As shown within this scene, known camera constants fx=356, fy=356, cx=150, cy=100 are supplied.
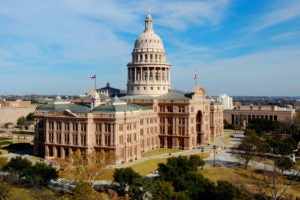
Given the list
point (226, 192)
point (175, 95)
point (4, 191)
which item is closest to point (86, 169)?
point (4, 191)

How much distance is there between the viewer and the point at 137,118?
10100 centimetres

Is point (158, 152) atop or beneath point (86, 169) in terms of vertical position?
beneath

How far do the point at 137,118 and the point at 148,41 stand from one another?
132 ft

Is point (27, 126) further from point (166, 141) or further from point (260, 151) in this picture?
point (260, 151)

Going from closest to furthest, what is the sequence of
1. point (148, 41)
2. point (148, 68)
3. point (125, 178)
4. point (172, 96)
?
point (125, 178) → point (172, 96) → point (148, 68) → point (148, 41)

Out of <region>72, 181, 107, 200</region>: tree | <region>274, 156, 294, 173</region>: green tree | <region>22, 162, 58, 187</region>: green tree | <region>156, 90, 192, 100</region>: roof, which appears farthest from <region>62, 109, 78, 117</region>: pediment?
<region>274, 156, 294, 173</region>: green tree

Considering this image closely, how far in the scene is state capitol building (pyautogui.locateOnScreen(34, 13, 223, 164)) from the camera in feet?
308

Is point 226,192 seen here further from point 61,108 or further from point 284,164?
point 61,108

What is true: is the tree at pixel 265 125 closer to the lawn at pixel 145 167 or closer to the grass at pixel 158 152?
the grass at pixel 158 152

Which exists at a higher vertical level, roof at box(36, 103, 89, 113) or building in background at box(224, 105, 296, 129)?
roof at box(36, 103, 89, 113)

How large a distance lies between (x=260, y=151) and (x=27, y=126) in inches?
4905

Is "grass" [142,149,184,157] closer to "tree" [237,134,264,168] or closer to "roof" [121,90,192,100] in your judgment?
"roof" [121,90,192,100]

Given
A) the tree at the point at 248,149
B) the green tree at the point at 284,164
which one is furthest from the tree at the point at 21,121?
the green tree at the point at 284,164

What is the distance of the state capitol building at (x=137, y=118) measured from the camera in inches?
3693
